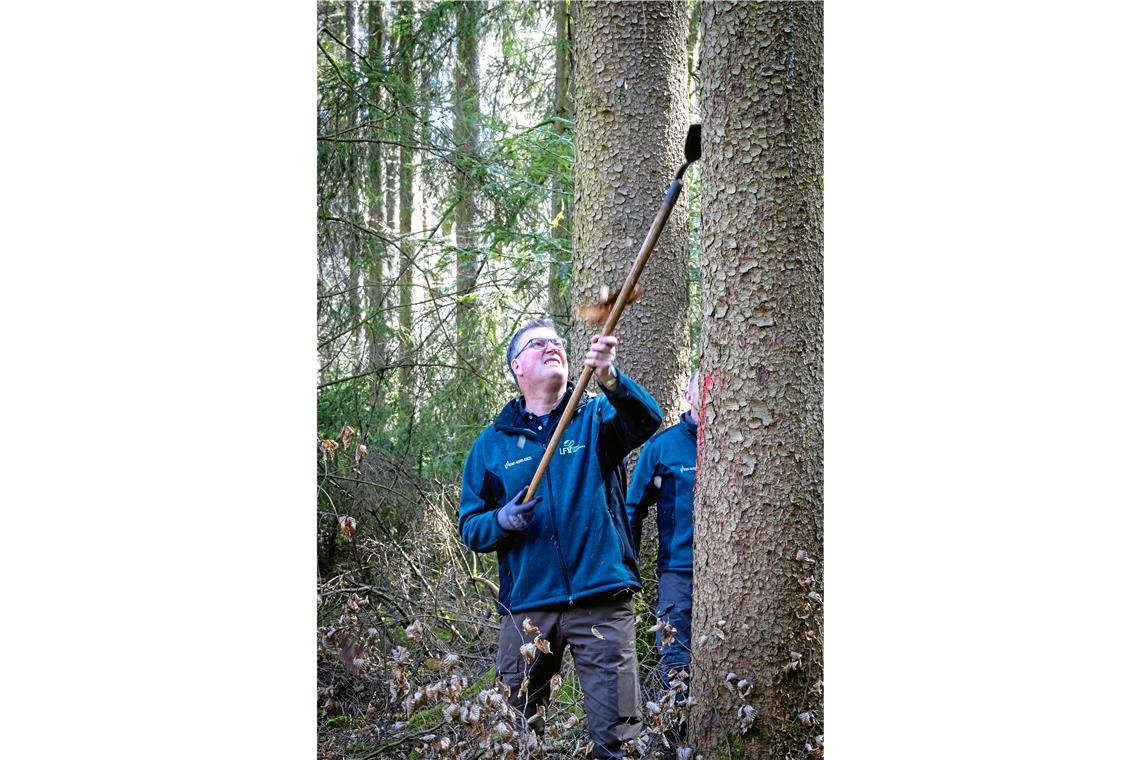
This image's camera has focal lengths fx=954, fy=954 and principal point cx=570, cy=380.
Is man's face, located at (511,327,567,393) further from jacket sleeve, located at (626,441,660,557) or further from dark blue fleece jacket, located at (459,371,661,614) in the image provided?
jacket sleeve, located at (626,441,660,557)

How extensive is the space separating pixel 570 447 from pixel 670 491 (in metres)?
0.78

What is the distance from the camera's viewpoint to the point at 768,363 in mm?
2775

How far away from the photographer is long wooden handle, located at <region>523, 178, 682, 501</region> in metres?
2.70

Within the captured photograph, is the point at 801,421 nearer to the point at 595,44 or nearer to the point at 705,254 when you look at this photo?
the point at 705,254

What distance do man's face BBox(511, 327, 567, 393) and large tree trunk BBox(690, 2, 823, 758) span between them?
1.92 feet

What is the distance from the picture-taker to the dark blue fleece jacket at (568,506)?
3051 mm

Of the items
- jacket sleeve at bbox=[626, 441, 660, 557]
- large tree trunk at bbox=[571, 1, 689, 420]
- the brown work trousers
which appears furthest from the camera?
large tree trunk at bbox=[571, 1, 689, 420]

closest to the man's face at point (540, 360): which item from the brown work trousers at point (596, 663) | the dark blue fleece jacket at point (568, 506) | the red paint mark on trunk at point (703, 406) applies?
the dark blue fleece jacket at point (568, 506)

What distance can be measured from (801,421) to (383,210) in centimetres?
312

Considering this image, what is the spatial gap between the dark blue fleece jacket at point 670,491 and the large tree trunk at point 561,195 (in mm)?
1968

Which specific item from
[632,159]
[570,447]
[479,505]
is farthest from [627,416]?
[632,159]

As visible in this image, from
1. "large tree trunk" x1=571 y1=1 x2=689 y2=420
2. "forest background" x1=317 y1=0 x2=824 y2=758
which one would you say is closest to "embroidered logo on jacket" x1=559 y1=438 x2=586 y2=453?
"forest background" x1=317 y1=0 x2=824 y2=758

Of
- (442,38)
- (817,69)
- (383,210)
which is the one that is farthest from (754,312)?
(442,38)

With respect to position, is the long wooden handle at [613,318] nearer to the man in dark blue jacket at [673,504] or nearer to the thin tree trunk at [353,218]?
the man in dark blue jacket at [673,504]
